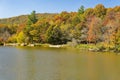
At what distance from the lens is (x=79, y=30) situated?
71250 millimetres

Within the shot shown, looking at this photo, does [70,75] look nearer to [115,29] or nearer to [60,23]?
[115,29]

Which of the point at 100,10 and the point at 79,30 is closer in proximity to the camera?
the point at 79,30

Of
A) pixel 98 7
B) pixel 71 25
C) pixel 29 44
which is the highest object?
pixel 98 7

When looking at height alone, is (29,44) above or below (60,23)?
below

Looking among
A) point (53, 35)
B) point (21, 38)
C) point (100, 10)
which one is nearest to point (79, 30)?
point (53, 35)

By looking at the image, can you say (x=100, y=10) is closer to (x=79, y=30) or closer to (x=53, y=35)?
(x=79, y=30)

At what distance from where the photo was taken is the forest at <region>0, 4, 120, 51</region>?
5909cm

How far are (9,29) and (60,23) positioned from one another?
2113cm

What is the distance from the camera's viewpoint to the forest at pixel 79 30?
194ft

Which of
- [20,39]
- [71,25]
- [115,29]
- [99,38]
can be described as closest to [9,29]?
[20,39]

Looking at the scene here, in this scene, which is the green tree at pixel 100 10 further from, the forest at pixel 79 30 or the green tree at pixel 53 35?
the green tree at pixel 53 35

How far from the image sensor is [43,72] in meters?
25.0

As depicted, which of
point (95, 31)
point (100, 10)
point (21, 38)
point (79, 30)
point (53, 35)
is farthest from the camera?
point (100, 10)

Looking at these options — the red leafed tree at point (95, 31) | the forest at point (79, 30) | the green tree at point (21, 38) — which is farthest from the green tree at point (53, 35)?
the red leafed tree at point (95, 31)
